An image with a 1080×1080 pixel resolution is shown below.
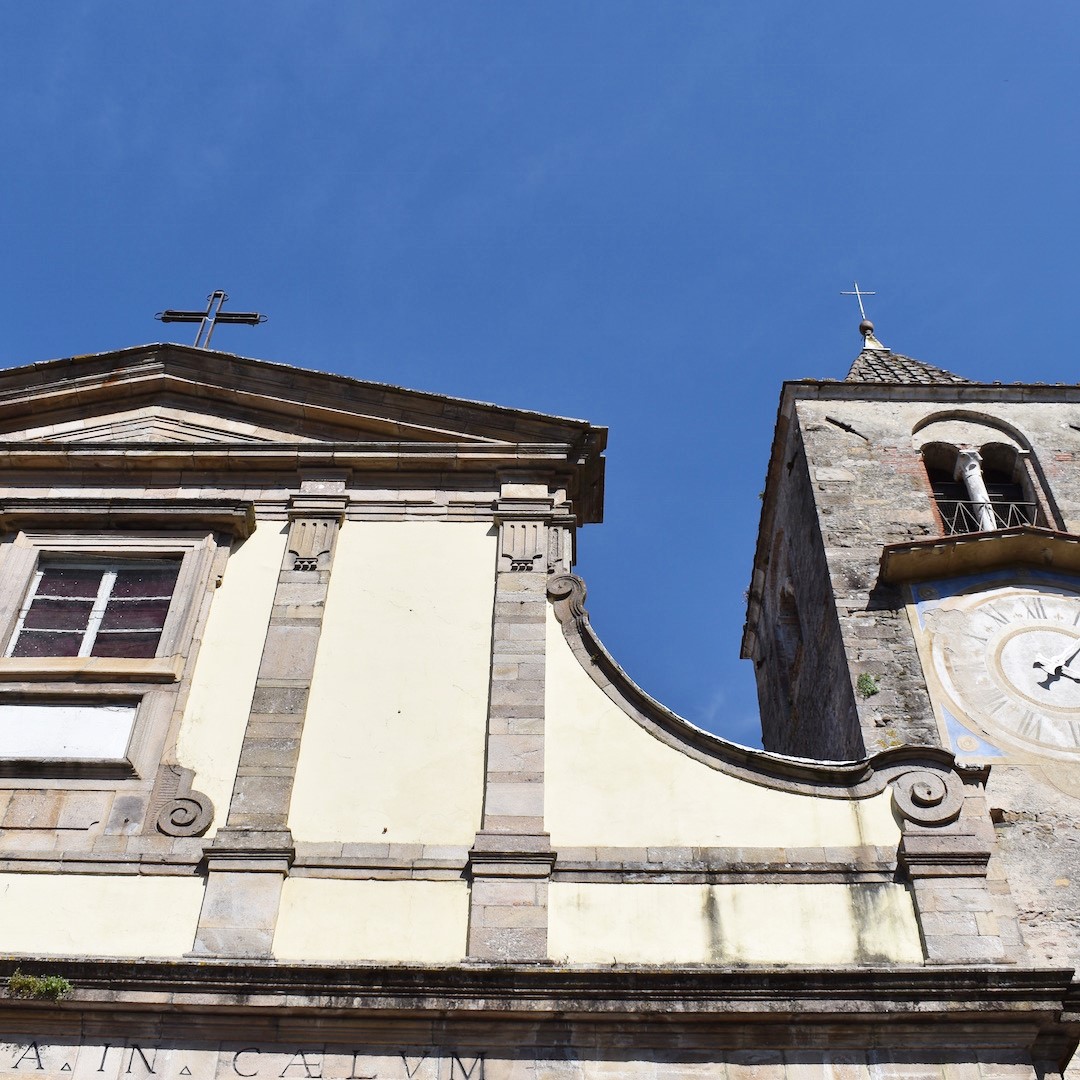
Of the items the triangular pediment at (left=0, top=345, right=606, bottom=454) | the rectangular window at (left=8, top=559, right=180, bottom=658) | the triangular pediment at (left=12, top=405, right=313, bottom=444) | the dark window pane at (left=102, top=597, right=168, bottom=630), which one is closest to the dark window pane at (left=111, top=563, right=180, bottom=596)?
the rectangular window at (left=8, top=559, right=180, bottom=658)

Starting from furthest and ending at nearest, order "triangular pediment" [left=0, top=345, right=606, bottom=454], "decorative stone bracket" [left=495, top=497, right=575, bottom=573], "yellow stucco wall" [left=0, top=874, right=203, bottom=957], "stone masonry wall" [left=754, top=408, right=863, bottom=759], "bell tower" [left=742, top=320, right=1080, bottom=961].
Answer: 1. "stone masonry wall" [left=754, top=408, right=863, bottom=759]
2. "triangular pediment" [left=0, top=345, right=606, bottom=454]
3. "bell tower" [left=742, top=320, right=1080, bottom=961]
4. "decorative stone bracket" [left=495, top=497, right=575, bottom=573]
5. "yellow stucco wall" [left=0, top=874, right=203, bottom=957]

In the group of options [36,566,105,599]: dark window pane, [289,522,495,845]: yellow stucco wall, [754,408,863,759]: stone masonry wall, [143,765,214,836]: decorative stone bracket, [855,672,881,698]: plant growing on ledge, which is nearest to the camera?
[143,765,214,836]: decorative stone bracket

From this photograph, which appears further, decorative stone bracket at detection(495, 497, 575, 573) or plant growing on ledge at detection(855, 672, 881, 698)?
plant growing on ledge at detection(855, 672, 881, 698)

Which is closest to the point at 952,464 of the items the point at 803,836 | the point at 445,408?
the point at 445,408

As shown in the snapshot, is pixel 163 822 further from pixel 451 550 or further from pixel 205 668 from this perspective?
pixel 451 550

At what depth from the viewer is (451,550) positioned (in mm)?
10016

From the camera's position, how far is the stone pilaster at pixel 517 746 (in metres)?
7.73

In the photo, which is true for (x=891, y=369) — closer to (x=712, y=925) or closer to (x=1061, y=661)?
(x=1061, y=661)

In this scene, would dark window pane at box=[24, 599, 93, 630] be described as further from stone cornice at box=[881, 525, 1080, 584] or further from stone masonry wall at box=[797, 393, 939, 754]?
stone cornice at box=[881, 525, 1080, 584]

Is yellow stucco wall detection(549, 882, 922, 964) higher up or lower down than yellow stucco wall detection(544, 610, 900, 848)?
lower down

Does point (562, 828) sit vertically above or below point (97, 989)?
above

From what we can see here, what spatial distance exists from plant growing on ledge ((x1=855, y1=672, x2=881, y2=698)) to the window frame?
537cm

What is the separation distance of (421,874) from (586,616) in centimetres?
233

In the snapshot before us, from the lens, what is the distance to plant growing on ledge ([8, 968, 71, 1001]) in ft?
23.7
